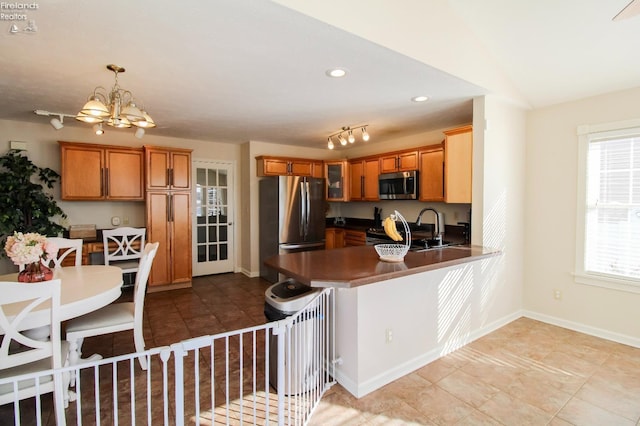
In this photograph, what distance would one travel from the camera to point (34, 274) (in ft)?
6.72

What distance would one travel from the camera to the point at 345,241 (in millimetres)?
5699

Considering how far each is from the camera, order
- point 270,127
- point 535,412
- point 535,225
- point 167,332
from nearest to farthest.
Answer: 1. point 535,412
2. point 167,332
3. point 535,225
4. point 270,127

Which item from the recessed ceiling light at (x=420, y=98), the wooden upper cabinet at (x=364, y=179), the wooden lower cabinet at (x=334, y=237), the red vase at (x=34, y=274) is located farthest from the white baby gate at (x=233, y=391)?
the wooden lower cabinet at (x=334, y=237)

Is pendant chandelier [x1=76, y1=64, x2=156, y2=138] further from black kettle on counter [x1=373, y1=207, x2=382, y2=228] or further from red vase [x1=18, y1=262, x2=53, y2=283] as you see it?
black kettle on counter [x1=373, y1=207, x2=382, y2=228]

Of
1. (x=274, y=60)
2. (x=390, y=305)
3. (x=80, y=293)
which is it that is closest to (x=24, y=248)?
(x=80, y=293)

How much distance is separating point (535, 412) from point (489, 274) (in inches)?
55.6

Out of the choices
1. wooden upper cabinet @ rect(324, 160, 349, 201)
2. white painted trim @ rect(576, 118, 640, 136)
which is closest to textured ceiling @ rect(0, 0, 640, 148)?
white painted trim @ rect(576, 118, 640, 136)

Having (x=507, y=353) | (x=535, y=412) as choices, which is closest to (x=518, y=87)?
(x=507, y=353)

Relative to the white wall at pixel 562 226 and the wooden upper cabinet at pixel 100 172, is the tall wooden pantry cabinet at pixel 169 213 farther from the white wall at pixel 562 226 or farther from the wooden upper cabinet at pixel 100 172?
the white wall at pixel 562 226

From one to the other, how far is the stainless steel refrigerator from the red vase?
3.09m

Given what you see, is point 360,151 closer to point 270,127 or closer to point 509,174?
point 270,127

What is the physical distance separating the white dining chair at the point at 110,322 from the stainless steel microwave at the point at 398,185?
3369 millimetres

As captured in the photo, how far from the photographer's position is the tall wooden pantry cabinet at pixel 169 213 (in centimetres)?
453

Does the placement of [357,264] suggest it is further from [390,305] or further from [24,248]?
[24,248]
